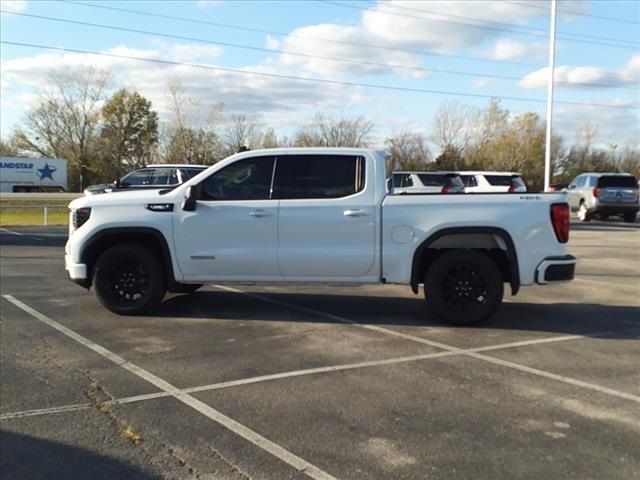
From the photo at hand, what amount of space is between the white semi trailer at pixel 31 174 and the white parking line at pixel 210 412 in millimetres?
53993

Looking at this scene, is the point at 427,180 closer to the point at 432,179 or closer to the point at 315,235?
the point at 432,179

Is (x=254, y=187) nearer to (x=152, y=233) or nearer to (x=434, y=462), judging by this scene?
(x=152, y=233)

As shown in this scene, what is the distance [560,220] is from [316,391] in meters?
3.55

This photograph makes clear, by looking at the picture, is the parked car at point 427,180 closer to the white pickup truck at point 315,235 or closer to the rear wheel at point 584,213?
the rear wheel at point 584,213

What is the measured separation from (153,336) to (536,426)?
4.00 metres

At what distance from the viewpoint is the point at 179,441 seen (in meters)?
3.88

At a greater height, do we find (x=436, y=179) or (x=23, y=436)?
(x=436, y=179)

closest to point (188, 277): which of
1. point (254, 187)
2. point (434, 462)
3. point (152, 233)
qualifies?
point (152, 233)

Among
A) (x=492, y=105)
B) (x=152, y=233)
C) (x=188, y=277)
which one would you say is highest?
(x=492, y=105)

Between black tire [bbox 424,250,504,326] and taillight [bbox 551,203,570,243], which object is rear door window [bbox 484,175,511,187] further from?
black tire [bbox 424,250,504,326]

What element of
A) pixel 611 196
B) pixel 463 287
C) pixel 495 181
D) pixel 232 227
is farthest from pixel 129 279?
pixel 611 196

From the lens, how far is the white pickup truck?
264 inches

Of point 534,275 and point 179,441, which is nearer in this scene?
point 179,441

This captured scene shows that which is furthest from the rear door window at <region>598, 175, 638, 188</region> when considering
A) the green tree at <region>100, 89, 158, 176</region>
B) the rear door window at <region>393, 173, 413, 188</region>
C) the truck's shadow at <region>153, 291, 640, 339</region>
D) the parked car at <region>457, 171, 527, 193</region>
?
the green tree at <region>100, 89, 158, 176</region>
